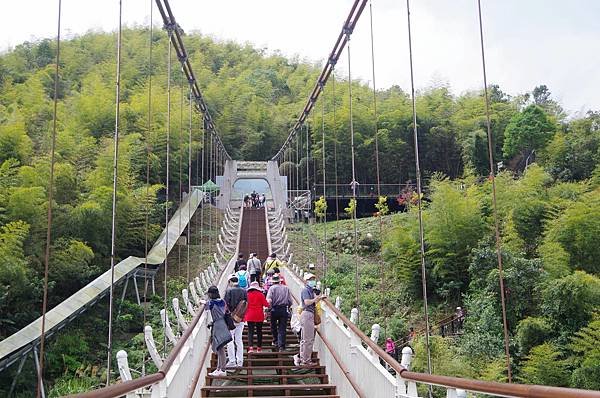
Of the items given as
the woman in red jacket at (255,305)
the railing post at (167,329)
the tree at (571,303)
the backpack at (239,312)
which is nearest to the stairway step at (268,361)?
the woman in red jacket at (255,305)

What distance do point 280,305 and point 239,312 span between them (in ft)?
1.73

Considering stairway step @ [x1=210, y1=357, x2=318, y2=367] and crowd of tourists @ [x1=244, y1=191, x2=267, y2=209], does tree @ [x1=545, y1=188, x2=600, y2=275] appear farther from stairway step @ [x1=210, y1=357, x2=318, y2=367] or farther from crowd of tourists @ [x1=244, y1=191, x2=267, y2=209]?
crowd of tourists @ [x1=244, y1=191, x2=267, y2=209]

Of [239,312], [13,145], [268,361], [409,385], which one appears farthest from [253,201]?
[409,385]

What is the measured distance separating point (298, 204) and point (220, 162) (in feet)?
18.0

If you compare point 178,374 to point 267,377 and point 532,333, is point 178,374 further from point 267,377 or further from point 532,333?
point 532,333

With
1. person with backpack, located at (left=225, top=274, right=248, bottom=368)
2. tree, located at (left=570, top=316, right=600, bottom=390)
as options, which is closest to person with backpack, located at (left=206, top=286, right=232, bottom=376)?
person with backpack, located at (left=225, top=274, right=248, bottom=368)

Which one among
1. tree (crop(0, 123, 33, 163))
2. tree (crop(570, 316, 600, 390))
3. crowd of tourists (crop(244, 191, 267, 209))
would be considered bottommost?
tree (crop(570, 316, 600, 390))

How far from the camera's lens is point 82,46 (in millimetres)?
38000

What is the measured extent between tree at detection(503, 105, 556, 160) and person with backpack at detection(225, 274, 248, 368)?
22.7 meters

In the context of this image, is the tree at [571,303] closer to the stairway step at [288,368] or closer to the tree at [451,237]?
the tree at [451,237]

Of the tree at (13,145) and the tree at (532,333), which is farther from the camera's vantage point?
the tree at (13,145)

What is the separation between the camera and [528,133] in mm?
26078

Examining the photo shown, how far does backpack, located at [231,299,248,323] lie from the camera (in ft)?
18.8

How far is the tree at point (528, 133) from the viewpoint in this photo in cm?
2595
